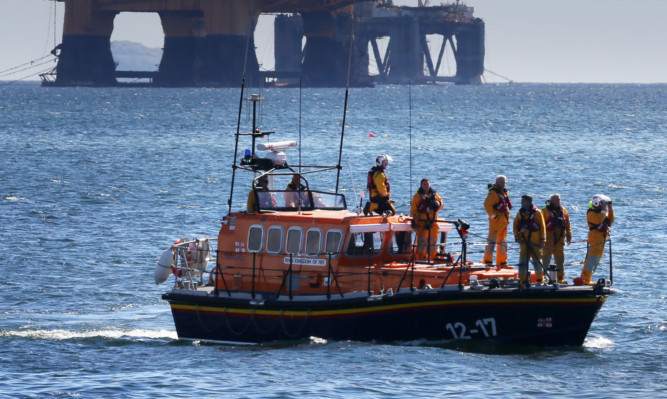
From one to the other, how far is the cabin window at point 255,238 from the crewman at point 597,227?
5.64m

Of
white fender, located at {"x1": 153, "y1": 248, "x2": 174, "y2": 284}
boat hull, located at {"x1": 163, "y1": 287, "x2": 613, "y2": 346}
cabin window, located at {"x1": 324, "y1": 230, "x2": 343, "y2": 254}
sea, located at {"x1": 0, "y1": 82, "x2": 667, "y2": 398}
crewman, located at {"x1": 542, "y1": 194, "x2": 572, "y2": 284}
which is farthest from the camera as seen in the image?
white fender, located at {"x1": 153, "y1": 248, "x2": 174, "y2": 284}

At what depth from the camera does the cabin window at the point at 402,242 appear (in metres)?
20.5

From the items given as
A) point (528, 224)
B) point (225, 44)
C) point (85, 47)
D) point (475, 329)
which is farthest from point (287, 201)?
point (85, 47)

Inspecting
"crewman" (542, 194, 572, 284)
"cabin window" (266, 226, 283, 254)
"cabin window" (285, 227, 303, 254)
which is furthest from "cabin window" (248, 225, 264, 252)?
"crewman" (542, 194, 572, 284)

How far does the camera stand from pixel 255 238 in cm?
2064

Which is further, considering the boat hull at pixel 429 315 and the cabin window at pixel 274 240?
the cabin window at pixel 274 240

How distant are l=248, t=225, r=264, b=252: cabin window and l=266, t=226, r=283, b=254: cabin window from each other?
0.45ft

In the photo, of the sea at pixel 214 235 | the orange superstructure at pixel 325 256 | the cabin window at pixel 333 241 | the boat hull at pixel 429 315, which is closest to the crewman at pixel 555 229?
the orange superstructure at pixel 325 256

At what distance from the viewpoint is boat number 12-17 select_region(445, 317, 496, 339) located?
62.1 feet

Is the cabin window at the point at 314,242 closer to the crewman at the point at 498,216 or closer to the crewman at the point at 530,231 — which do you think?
the crewman at the point at 498,216

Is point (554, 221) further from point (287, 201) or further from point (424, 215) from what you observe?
point (287, 201)

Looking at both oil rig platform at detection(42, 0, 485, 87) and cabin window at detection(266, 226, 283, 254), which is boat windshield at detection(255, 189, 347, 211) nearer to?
cabin window at detection(266, 226, 283, 254)

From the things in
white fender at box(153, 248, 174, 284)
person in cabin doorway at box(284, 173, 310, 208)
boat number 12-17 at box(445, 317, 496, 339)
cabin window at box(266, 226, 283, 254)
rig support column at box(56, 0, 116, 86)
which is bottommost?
boat number 12-17 at box(445, 317, 496, 339)

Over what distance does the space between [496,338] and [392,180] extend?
3401 centimetres
